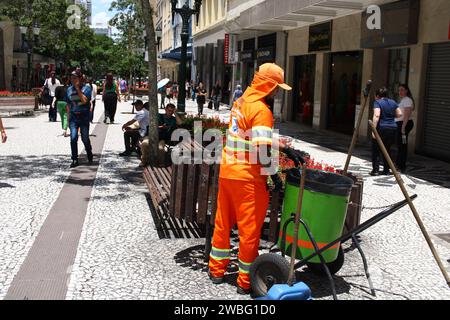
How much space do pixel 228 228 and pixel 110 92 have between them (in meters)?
13.7

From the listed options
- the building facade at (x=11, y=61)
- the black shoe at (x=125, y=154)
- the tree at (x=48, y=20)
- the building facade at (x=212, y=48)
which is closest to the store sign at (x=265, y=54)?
the building facade at (x=212, y=48)

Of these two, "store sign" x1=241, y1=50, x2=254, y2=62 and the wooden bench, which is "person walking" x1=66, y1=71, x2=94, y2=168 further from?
"store sign" x1=241, y1=50, x2=254, y2=62

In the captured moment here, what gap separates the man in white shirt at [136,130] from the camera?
10492mm

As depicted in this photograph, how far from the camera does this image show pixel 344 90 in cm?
1811

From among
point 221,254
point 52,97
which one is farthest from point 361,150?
point 52,97

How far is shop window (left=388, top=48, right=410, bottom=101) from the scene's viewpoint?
14023 millimetres

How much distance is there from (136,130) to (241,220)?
7477mm

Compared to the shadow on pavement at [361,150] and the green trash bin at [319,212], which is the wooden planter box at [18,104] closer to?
the shadow on pavement at [361,150]

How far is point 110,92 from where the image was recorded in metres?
17.2

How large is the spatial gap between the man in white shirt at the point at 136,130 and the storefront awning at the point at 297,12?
6102 millimetres

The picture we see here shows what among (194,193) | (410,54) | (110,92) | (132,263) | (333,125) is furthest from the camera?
(333,125)

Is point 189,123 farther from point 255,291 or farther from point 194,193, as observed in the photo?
point 255,291

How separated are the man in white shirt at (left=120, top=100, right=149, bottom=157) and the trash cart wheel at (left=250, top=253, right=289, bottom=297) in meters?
6.74

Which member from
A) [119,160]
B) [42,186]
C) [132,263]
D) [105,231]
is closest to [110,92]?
[119,160]
